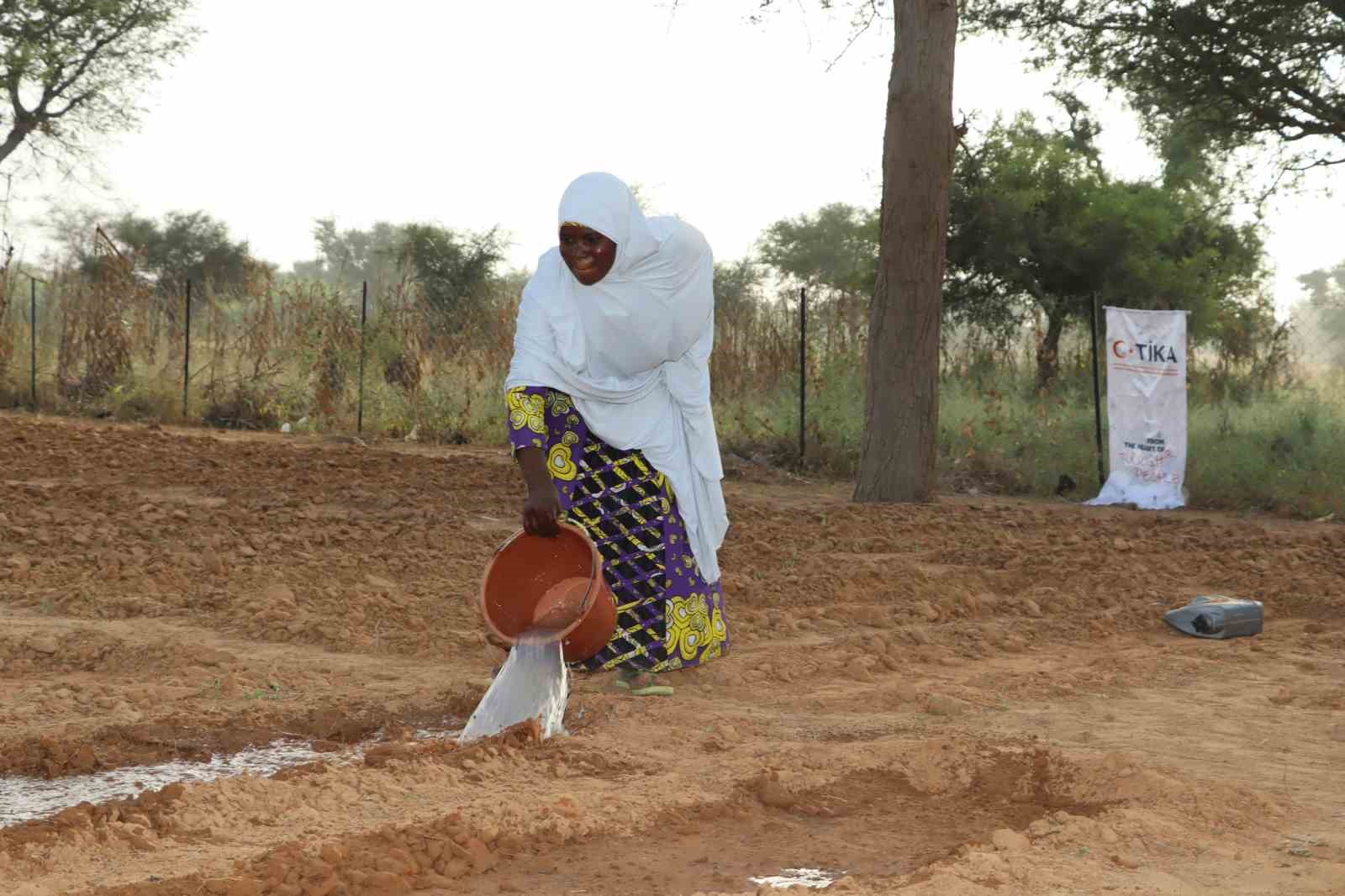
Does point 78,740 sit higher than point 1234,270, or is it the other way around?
point 1234,270

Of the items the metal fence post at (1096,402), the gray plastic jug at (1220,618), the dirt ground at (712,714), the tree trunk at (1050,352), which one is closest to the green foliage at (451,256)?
the tree trunk at (1050,352)

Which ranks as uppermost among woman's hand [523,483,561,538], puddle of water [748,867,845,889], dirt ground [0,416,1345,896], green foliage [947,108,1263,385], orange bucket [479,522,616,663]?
green foliage [947,108,1263,385]

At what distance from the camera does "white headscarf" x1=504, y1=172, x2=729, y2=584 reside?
4.69 metres

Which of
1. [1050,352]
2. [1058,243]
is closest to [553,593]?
[1050,352]

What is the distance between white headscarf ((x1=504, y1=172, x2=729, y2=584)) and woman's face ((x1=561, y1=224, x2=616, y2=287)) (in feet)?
0.10

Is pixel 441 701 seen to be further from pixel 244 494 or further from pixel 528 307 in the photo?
pixel 244 494

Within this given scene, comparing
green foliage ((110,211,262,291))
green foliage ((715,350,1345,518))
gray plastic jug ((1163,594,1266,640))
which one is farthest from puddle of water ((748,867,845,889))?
green foliage ((110,211,262,291))

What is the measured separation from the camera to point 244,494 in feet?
29.3

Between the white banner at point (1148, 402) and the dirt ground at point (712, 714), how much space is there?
5.81 feet

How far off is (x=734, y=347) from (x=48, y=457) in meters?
6.71

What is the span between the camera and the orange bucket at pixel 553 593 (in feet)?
14.1

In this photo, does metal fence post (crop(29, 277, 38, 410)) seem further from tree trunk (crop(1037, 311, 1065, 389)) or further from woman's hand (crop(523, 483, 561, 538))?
woman's hand (crop(523, 483, 561, 538))

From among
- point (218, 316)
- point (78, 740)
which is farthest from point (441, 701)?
point (218, 316)

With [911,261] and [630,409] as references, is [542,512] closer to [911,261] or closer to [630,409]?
[630,409]
